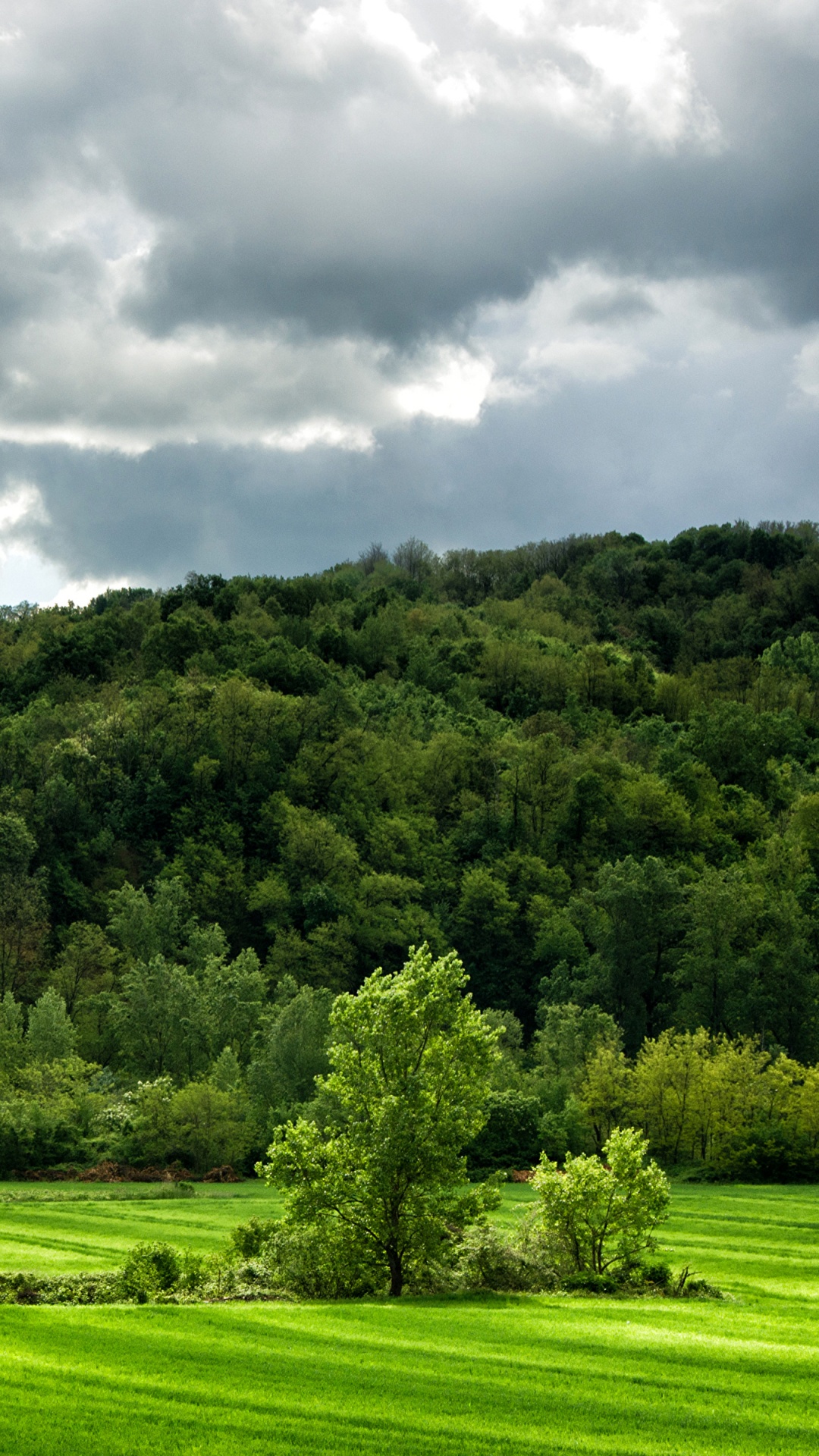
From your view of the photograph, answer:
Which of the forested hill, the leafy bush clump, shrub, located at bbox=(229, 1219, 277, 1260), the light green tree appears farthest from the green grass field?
the forested hill

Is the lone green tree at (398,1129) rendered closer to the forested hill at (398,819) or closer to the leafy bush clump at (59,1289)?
the leafy bush clump at (59,1289)

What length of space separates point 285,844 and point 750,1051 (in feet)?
168

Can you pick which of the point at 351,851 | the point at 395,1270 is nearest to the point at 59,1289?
the point at 395,1270

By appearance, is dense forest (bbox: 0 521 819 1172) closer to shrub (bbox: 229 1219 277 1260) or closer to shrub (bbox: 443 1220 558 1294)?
shrub (bbox: 229 1219 277 1260)

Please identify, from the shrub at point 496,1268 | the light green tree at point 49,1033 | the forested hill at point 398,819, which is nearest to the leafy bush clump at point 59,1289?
the shrub at point 496,1268

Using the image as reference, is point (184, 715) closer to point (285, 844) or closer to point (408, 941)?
point (285, 844)

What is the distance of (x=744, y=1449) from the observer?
1706 centimetres

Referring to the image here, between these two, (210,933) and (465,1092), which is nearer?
(465,1092)

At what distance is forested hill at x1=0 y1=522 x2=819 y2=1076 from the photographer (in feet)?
290

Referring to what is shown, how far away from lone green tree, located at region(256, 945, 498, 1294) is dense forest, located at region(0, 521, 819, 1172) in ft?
101

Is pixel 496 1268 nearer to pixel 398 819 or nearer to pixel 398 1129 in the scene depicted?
pixel 398 1129

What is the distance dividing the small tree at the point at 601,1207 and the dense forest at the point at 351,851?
29.5 m

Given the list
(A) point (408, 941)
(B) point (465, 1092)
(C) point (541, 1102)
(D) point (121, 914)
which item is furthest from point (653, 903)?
(B) point (465, 1092)

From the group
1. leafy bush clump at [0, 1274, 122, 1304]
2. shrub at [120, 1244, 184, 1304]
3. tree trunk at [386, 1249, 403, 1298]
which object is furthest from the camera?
tree trunk at [386, 1249, 403, 1298]
